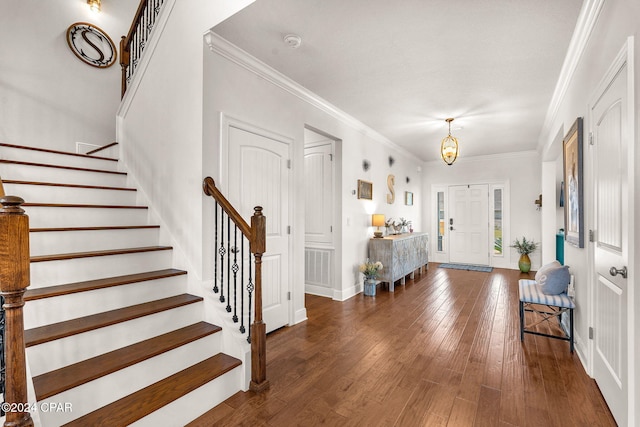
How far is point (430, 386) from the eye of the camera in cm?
221

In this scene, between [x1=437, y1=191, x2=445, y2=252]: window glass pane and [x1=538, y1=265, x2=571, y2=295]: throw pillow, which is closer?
[x1=538, y1=265, x2=571, y2=295]: throw pillow

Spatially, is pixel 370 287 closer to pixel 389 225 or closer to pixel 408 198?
pixel 389 225

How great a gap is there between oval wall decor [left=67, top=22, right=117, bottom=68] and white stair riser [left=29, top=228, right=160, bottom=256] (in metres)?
3.30

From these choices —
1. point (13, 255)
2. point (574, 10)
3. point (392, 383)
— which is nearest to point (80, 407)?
point (13, 255)

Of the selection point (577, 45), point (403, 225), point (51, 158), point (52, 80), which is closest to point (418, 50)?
point (577, 45)

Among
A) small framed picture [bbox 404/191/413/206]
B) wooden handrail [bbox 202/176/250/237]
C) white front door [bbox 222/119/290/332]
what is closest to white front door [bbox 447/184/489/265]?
small framed picture [bbox 404/191/413/206]

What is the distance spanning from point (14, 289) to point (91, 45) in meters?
4.87

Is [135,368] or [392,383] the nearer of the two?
[135,368]

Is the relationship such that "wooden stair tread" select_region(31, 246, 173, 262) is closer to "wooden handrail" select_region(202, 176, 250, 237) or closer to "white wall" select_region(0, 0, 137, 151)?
"wooden handrail" select_region(202, 176, 250, 237)

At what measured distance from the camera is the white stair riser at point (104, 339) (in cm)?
164

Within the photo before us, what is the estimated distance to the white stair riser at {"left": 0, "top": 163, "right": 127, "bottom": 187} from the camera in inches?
104

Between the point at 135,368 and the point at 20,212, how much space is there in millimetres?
1140

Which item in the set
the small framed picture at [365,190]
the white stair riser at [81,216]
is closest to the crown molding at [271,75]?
the small framed picture at [365,190]

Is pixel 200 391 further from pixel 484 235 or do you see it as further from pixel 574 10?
pixel 484 235
